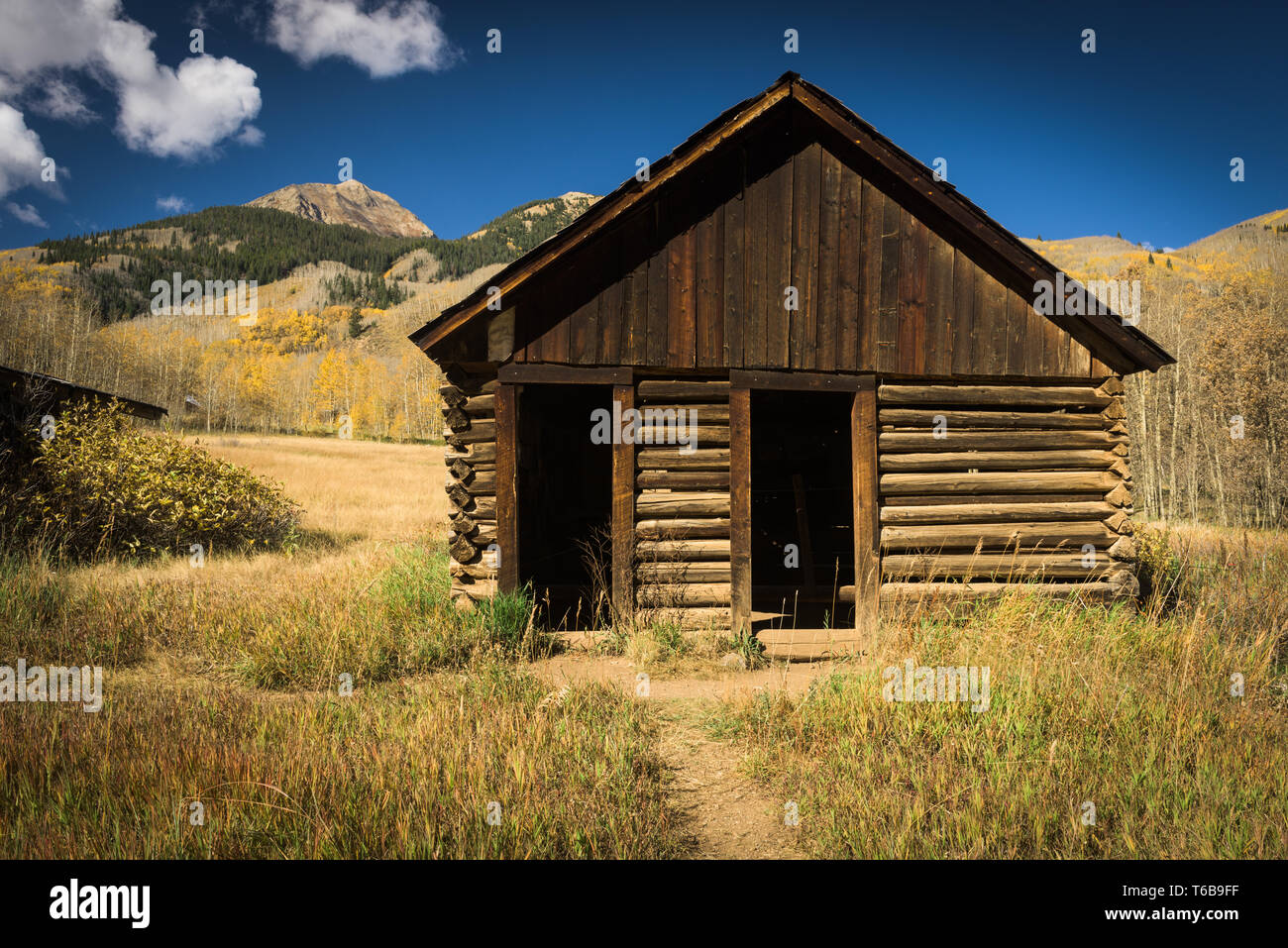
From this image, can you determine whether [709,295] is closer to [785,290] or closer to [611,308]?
[785,290]

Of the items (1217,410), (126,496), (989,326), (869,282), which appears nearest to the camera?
(869,282)

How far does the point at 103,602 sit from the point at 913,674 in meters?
8.91

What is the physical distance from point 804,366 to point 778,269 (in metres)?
1.22

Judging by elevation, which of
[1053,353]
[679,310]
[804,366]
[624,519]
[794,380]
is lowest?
[624,519]

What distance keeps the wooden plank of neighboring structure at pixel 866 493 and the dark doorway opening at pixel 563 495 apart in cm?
357

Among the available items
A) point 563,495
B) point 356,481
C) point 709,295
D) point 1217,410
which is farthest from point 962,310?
point 1217,410

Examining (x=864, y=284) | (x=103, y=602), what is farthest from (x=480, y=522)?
(x=864, y=284)

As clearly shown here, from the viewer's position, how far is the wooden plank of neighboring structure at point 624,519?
306 inches

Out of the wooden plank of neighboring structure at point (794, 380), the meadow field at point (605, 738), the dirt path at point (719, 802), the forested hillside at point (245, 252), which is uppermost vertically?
the forested hillside at point (245, 252)

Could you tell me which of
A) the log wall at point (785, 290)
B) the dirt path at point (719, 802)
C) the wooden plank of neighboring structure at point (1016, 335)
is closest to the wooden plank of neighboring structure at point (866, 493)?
Result: the log wall at point (785, 290)

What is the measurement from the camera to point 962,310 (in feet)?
26.6

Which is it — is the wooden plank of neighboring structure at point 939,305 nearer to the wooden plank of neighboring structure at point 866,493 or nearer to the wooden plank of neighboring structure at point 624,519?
the wooden plank of neighboring structure at point 866,493

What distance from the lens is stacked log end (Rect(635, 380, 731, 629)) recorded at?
7832mm

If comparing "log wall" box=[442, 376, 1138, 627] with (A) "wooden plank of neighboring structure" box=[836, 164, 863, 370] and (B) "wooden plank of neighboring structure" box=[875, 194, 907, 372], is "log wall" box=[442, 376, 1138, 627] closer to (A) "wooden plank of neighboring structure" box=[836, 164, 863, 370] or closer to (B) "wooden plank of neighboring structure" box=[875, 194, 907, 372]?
(B) "wooden plank of neighboring structure" box=[875, 194, 907, 372]
